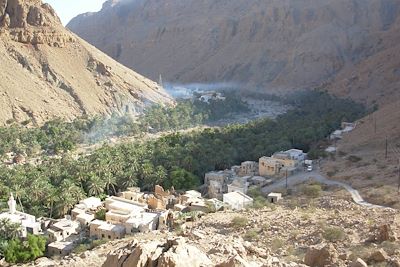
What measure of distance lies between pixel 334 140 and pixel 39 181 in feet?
87.5

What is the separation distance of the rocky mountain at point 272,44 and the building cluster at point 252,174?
35668 mm

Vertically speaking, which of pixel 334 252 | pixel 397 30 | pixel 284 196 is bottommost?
pixel 284 196

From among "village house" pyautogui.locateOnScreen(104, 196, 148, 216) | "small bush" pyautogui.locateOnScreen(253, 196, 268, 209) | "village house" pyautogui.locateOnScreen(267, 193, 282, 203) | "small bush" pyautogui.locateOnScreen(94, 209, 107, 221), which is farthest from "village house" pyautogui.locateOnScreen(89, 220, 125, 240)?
"village house" pyautogui.locateOnScreen(267, 193, 282, 203)

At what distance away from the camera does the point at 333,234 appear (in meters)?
23.2

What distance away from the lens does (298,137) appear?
49844 millimetres

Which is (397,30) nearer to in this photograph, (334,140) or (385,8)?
(385,8)

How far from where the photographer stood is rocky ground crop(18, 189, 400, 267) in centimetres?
1508

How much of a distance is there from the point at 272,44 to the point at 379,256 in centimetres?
10240

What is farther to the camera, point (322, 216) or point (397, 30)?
point (397, 30)

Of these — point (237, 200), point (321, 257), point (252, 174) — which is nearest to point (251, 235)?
point (321, 257)

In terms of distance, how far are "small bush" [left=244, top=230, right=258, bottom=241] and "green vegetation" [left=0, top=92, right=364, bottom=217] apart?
13.4 meters

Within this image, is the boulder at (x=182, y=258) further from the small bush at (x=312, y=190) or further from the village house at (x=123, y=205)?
the small bush at (x=312, y=190)

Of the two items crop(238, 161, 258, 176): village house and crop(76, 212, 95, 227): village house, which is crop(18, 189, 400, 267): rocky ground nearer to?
crop(76, 212, 95, 227): village house

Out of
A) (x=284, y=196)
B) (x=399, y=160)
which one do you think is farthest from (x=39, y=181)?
(x=399, y=160)
